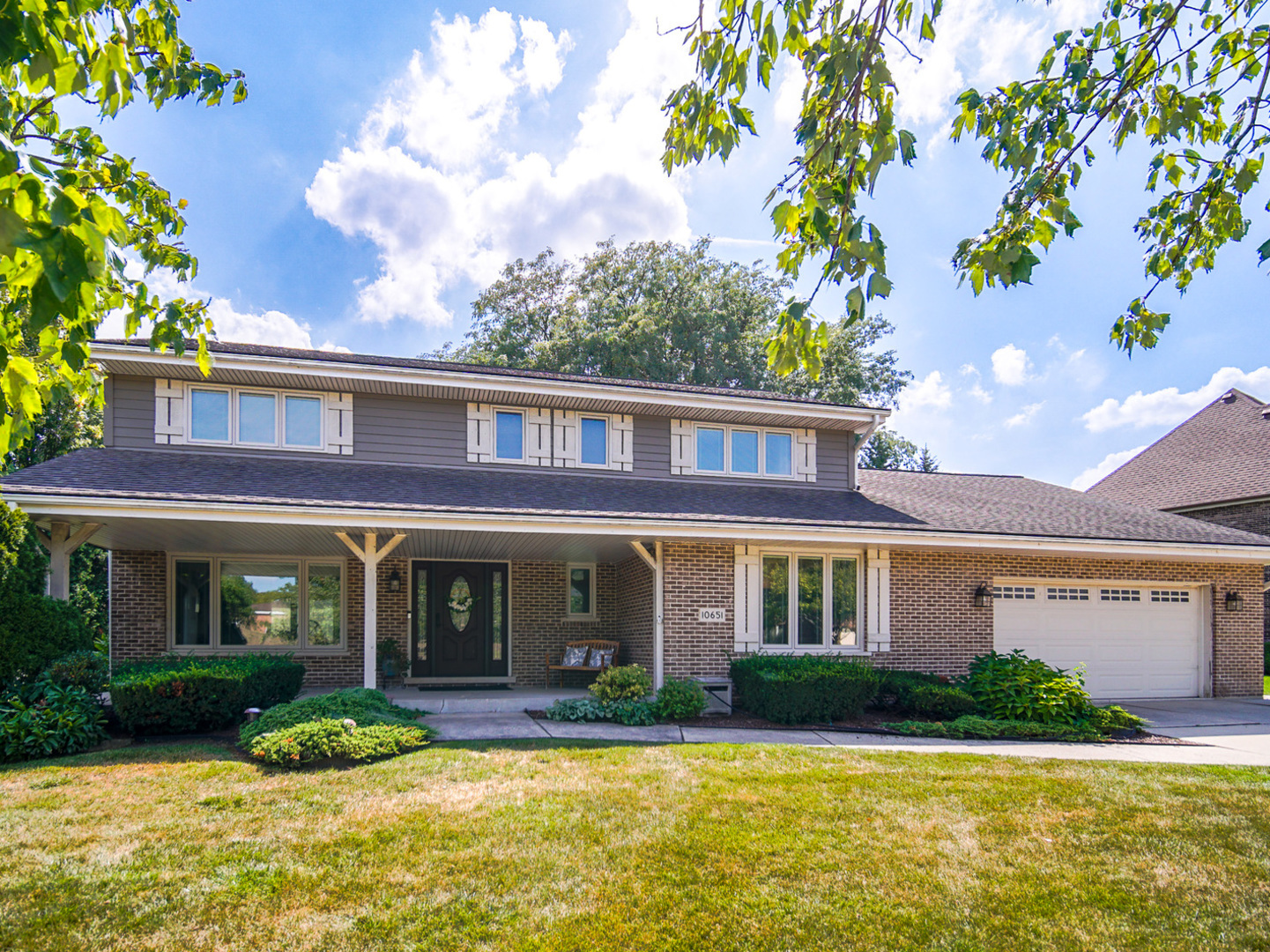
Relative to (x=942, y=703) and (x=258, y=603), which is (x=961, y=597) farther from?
(x=258, y=603)

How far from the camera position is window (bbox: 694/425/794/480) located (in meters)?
14.5

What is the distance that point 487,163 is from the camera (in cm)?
1239

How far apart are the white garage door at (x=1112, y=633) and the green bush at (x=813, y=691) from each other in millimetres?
4205

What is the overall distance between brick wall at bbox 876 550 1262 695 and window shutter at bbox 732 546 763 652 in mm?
2178

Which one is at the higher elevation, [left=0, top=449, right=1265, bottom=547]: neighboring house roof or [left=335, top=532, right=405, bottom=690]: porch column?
[left=0, top=449, right=1265, bottom=547]: neighboring house roof

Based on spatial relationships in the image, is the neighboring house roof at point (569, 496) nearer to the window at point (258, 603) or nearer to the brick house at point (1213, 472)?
the window at point (258, 603)

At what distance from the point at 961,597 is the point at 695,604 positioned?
4.63m

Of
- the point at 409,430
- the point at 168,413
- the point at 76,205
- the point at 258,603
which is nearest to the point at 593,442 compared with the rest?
the point at 409,430

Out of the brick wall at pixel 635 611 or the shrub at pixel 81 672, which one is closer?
the shrub at pixel 81 672

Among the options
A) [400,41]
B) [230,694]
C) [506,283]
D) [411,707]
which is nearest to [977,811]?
[411,707]

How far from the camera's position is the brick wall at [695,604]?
1199cm

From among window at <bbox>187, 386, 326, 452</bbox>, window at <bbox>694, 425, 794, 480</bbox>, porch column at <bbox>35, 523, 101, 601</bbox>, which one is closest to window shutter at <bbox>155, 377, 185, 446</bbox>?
window at <bbox>187, 386, 326, 452</bbox>

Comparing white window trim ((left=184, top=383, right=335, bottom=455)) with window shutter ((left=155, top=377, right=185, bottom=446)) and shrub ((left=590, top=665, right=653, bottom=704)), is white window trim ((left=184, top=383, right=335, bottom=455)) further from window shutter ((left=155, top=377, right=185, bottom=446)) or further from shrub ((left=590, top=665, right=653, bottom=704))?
shrub ((left=590, top=665, right=653, bottom=704))

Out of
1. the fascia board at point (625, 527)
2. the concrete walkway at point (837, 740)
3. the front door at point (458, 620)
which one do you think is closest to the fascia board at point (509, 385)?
the fascia board at point (625, 527)
